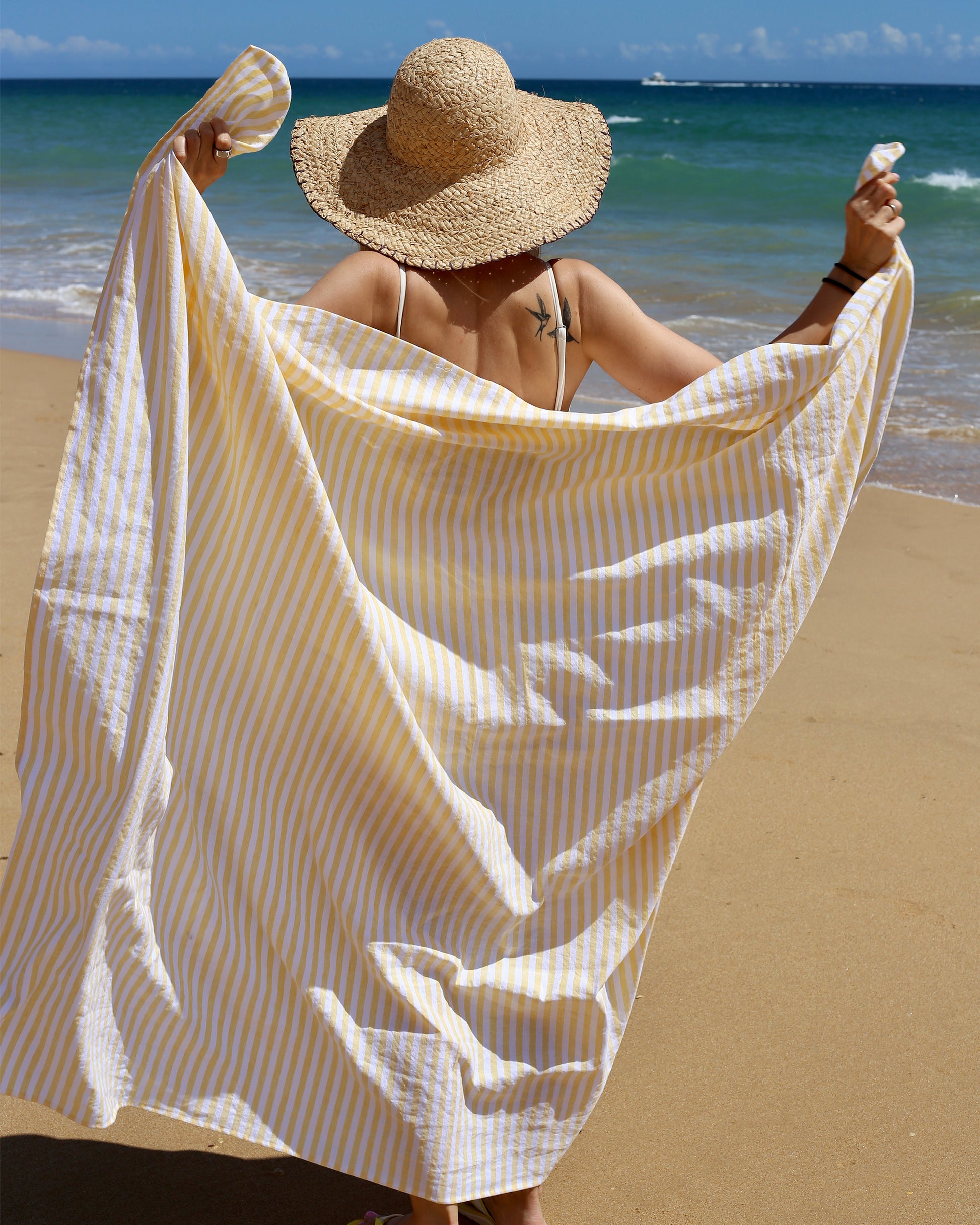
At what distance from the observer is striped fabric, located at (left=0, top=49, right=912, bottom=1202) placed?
160 centimetres

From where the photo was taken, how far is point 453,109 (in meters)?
1.77

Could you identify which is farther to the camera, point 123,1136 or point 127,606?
point 123,1136

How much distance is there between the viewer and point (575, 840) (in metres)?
1.78

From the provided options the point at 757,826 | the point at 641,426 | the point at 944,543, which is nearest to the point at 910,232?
the point at 944,543

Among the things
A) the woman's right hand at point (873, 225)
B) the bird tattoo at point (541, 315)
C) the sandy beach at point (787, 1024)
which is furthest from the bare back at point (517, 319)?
the sandy beach at point (787, 1024)

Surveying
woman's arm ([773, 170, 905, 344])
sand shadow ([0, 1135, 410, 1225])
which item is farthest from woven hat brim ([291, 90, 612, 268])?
sand shadow ([0, 1135, 410, 1225])

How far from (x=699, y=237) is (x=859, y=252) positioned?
13572mm

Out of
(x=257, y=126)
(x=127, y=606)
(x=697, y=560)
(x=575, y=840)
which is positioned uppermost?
(x=257, y=126)

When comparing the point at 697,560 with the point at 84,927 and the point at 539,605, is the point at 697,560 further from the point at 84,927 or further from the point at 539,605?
the point at 84,927

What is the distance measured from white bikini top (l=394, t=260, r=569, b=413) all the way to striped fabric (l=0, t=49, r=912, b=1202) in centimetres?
14

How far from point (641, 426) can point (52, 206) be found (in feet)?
58.5

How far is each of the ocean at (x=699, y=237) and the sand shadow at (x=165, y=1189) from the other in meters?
4.69

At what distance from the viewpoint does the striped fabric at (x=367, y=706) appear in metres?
1.60

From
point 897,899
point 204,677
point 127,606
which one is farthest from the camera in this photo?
point 897,899
